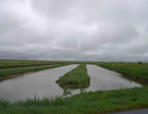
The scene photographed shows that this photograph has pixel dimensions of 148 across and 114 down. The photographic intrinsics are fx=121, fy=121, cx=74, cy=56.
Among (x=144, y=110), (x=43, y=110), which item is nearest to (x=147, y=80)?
(x=144, y=110)

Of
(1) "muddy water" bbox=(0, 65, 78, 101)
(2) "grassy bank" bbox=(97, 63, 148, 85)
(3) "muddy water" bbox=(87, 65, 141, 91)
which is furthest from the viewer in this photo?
(2) "grassy bank" bbox=(97, 63, 148, 85)

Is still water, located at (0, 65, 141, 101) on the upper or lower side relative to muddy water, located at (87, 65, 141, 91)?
upper

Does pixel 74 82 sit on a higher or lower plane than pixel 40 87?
higher

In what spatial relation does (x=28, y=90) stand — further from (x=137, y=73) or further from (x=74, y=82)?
(x=137, y=73)

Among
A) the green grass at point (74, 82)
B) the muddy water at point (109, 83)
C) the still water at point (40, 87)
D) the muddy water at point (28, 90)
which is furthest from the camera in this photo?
the green grass at point (74, 82)

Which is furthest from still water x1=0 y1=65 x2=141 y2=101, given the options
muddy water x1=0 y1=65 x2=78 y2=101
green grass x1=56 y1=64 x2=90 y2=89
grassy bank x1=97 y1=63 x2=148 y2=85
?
grassy bank x1=97 y1=63 x2=148 y2=85

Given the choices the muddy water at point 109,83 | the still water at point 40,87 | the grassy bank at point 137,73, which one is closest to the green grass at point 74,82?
the still water at point 40,87

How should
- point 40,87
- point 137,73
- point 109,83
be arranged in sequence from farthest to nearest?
point 137,73 → point 109,83 → point 40,87

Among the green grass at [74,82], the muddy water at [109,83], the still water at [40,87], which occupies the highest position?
the green grass at [74,82]

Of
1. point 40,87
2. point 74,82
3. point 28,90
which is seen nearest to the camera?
point 28,90

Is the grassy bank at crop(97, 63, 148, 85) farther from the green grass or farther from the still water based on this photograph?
the green grass

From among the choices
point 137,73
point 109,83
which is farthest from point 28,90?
point 137,73

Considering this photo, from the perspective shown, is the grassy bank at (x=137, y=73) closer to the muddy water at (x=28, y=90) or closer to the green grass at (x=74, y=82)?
the green grass at (x=74, y=82)

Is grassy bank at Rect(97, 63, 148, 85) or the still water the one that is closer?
A: the still water
